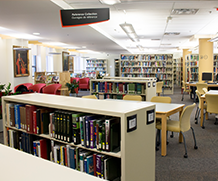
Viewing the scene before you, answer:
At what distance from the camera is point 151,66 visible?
13.9m

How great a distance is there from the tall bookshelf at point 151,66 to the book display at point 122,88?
6.54 metres

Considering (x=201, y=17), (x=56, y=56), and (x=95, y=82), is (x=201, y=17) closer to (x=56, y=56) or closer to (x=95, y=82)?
(x=95, y=82)

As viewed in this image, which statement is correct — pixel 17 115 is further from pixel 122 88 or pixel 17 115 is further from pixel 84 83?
pixel 84 83

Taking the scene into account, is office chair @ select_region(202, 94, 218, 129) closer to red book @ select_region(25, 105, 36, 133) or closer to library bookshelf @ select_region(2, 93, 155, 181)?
library bookshelf @ select_region(2, 93, 155, 181)

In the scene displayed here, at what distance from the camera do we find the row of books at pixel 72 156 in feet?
7.47

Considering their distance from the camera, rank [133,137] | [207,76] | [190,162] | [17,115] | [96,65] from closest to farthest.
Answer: [133,137] → [17,115] → [190,162] → [207,76] → [96,65]

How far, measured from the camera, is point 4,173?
3.82ft

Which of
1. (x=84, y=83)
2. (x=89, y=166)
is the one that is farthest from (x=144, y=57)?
(x=89, y=166)


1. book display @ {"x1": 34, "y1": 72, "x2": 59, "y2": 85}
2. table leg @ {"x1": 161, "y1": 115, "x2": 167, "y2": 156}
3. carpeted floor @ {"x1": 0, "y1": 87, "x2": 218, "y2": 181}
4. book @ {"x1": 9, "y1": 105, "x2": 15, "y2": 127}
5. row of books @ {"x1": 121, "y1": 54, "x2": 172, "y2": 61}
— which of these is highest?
row of books @ {"x1": 121, "y1": 54, "x2": 172, "y2": 61}

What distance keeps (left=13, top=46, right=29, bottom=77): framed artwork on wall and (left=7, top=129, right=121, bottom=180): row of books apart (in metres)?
9.25

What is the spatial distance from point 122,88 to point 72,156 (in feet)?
16.4

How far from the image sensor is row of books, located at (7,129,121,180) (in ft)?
7.47

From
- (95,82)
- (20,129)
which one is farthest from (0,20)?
(20,129)

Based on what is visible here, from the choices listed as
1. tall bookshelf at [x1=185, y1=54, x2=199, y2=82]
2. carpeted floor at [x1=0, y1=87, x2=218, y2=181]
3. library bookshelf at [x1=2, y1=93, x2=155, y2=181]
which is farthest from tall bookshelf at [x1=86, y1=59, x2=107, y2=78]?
library bookshelf at [x1=2, y1=93, x2=155, y2=181]
